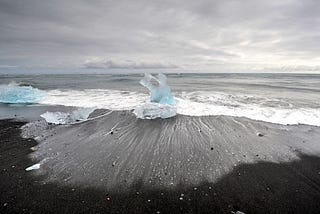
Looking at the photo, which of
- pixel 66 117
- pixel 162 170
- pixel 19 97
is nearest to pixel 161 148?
pixel 162 170

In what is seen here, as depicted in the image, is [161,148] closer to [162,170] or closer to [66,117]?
[162,170]

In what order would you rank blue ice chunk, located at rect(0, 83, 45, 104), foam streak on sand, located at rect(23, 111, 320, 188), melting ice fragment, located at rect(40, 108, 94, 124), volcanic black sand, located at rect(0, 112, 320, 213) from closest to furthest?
volcanic black sand, located at rect(0, 112, 320, 213) < foam streak on sand, located at rect(23, 111, 320, 188) < melting ice fragment, located at rect(40, 108, 94, 124) < blue ice chunk, located at rect(0, 83, 45, 104)

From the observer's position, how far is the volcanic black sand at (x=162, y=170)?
3000 millimetres

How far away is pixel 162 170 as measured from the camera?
13.1ft

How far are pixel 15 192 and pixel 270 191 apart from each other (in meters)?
4.49

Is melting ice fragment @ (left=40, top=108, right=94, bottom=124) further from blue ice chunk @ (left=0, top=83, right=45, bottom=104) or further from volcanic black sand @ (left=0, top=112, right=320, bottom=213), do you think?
blue ice chunk @ (left=0, top=83, right=45, bottom=104)

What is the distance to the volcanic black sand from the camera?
3.00m

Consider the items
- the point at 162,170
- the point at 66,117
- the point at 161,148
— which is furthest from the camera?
the point at 66,117

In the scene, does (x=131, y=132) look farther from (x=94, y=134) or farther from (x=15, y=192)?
(x=15, y=192)

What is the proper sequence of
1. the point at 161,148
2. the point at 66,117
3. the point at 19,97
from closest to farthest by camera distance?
the point at 161,148 → the point at 66,117 → the point at 19,97

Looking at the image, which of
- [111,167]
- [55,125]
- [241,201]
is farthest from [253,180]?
[55,125]

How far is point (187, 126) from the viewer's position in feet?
22.5

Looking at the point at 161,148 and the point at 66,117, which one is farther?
the point at 66,117

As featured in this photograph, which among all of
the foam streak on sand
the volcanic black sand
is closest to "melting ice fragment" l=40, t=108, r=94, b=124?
the foam streak on sand
